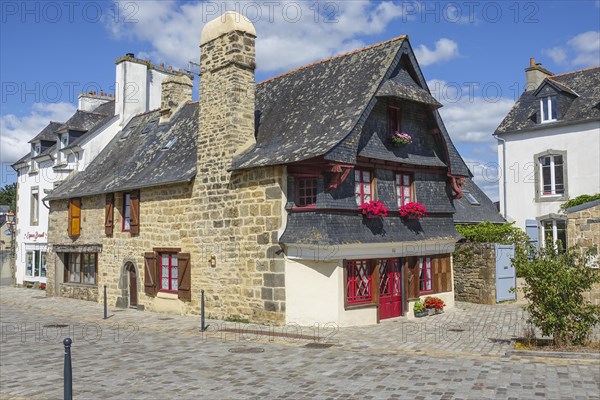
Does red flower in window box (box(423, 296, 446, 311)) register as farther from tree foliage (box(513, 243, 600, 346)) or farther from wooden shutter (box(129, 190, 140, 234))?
wooden shutter (box(129, 190, 140, 234))

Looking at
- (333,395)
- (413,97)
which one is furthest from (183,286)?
(333,395)

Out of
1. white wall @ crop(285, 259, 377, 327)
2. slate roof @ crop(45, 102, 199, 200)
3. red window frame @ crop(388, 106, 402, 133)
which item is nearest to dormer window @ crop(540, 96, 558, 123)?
red window frame @ crop(388, 106, 402, 133)

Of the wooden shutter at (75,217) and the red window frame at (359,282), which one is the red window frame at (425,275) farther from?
the wooden shutter at (75,217)

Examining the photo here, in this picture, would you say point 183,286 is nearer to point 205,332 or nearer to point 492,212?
point 205,332

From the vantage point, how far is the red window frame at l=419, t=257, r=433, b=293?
55.6 ft

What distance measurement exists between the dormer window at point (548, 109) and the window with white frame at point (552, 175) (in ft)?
5.72

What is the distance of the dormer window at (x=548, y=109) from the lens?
25781mm

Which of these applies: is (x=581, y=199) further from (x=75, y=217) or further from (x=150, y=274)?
(x=75, y=217)

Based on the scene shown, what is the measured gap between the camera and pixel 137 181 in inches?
742

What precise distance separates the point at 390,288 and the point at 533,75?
1824 centimetres

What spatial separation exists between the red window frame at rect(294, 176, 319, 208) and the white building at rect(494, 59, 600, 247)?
14.9m

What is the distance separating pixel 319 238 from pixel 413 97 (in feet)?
16.0

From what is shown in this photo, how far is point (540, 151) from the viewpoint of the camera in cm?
2597

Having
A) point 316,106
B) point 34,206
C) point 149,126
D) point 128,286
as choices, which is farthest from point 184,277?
point 34,206
